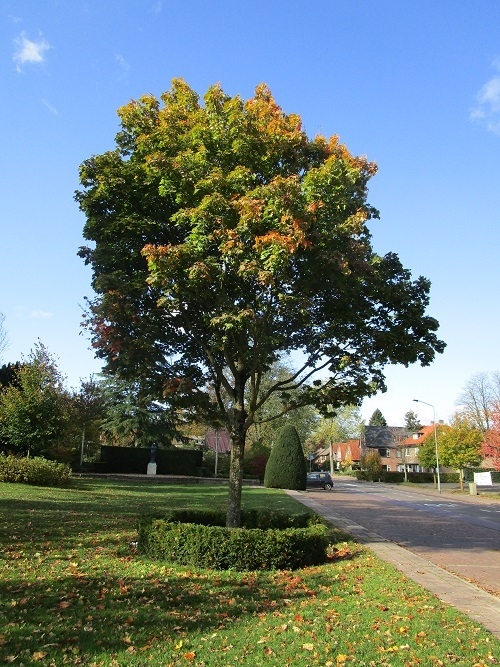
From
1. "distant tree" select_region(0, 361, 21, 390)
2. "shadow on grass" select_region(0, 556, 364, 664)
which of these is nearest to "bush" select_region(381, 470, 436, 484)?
"distant tree" select_region(0, 361, 21, 390)

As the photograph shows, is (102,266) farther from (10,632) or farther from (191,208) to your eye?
(10,632)

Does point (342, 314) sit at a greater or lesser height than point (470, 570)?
greater

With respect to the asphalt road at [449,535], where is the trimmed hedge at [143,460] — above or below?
above

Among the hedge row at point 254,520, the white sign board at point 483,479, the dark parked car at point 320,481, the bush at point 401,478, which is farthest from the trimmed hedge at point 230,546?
the bush at point 401,478

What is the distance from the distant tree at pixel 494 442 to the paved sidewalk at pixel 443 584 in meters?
24.7

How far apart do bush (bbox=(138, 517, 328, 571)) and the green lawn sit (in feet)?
0.94

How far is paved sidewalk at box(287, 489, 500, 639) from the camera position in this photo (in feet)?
20.1

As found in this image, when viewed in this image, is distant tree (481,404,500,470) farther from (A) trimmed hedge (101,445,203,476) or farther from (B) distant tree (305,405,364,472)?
(B) distant tree (305,405,364,472)

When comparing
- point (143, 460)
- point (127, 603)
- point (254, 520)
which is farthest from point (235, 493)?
point (143, 460)

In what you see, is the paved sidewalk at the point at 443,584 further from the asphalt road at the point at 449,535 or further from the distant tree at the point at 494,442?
the distant tree at the point at 494,442

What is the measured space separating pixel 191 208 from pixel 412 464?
8153cm

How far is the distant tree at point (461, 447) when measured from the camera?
127 ft

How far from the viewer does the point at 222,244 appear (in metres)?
8.22

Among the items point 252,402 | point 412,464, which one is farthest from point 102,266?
point 412,464
